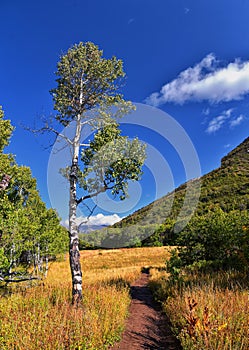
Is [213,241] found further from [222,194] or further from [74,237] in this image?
[222,194]

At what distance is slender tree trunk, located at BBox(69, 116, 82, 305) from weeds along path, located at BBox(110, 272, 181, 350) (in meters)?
1.87

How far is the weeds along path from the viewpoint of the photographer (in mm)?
6117

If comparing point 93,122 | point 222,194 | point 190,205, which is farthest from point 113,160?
point 190,205

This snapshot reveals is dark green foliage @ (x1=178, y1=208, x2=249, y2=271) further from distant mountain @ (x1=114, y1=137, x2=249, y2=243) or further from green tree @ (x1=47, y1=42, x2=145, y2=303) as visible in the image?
distant mountain @ (x1=114, y1=137, x2=249, y2=243)

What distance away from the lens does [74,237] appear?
27.0ft

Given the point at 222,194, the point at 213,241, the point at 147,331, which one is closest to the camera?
the point at 147,331

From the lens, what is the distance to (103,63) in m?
10.1

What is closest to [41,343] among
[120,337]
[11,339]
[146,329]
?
[11,339]

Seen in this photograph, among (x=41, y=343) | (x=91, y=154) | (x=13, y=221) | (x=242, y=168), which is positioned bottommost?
(x=41, y=343)

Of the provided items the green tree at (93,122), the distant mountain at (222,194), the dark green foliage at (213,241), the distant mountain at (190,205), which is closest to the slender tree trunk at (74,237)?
the green tree at (93,122)

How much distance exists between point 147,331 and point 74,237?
3583 mm

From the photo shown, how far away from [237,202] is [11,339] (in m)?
60.1

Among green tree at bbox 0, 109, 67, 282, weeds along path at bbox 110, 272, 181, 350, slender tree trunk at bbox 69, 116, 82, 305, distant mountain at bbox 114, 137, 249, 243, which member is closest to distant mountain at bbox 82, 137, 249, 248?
distant mountain at bbox 114, 137, 249, 243

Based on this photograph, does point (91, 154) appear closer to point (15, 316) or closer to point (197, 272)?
point (15, 316)
